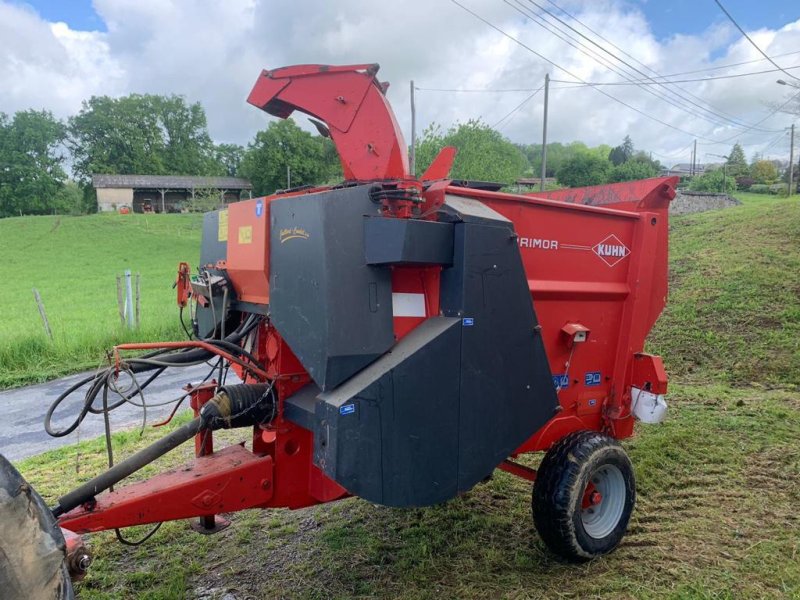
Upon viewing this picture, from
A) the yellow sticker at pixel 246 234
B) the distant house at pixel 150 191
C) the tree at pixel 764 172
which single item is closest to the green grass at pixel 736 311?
the yellow sticker at pixel 246 234

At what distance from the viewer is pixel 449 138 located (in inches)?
1270

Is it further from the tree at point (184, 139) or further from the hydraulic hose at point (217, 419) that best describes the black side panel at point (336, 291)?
the tree at point (184, 139)

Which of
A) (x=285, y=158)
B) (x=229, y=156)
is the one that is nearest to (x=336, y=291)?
(x=285, y=158)

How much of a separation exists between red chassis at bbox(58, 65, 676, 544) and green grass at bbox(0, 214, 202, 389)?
58.4 inches

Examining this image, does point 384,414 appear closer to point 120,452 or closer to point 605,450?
point 605,450

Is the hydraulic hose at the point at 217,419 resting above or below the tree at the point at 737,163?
below

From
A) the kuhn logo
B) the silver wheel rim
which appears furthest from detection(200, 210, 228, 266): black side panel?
the silver wheel rim

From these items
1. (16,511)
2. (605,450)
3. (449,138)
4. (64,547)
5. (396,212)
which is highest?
(449,138)

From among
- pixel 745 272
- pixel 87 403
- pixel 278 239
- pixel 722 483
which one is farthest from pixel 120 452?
pixel 745 272

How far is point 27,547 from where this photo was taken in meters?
1.61

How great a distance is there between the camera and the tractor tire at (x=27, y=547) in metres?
1.54

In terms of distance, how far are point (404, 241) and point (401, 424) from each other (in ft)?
2.61

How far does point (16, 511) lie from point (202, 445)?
4.78 ft

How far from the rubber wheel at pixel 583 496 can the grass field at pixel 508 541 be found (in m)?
0.15
